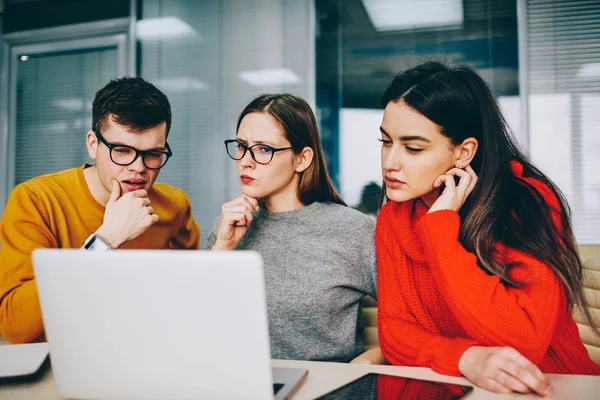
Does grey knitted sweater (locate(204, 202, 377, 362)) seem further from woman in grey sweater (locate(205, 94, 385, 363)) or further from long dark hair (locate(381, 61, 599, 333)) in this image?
long dark hair (locate(381, 61, 599, 333))

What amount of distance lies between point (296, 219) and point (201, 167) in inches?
80.5

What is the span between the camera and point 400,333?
3.72ft

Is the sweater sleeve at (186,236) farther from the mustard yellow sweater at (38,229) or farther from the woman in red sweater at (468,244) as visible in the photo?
the woman in red sweater at (468,244)

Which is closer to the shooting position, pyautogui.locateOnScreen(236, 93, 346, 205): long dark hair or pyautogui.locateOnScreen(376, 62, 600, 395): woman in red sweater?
pyautogui.locateOnScreen(376, 62, 600, 395): woman in red sweater

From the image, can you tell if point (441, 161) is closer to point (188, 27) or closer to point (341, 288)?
point (341, 288)

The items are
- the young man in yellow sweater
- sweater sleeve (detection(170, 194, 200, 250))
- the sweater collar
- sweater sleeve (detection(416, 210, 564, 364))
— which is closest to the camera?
sweater sleeve (detection(416, 210, 564, 364))

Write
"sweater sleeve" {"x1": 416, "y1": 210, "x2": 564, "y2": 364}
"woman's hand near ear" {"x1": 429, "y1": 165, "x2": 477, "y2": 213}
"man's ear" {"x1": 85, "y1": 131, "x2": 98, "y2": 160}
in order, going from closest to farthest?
"sweater sleeve" {"x1": 416, "y1": 210, "x2": 564, "y2": 364} → "woman's hand near ear" {"x1": 429, "y1": 165, "x2": 477, "y2": 213} → "man's ear" {"x1": 85, "y1": 131, "x2": 98, "y2": 160}

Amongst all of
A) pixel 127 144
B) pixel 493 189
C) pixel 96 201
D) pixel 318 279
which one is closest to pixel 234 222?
pixel 318 279

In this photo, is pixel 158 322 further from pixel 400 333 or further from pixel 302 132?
pixel 302 132

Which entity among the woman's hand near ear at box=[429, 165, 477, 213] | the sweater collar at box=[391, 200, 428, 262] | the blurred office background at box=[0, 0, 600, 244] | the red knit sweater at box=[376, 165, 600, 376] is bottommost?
the red knit sweater at box=[376, 165, 600, 376]

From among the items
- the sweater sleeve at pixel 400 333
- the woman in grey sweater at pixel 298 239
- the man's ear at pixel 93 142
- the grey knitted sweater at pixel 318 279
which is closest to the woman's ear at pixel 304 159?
the woman in grey sweater at pixel 298 239

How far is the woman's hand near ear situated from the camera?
111 centimetres

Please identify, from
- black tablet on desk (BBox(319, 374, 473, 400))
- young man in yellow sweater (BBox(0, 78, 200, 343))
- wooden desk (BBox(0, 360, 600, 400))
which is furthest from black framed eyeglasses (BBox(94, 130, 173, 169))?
black tablet on desk (BBox(319, 374, 473, 400))

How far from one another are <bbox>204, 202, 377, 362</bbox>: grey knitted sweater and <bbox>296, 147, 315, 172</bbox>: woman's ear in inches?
5.0
